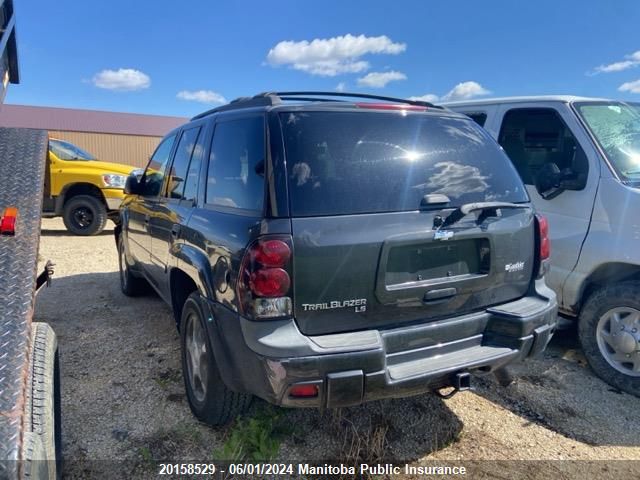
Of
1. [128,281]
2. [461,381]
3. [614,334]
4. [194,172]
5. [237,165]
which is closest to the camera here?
[461,381]

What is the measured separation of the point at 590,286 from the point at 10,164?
4.10m

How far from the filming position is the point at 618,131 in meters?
3.85

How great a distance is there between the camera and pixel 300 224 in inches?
86.4

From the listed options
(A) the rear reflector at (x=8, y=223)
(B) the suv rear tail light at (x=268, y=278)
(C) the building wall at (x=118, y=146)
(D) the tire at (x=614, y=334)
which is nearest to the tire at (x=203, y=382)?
(B) the suv rear tail light at (x=268, y=278)

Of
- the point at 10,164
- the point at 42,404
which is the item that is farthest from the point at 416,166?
the point at 10,164

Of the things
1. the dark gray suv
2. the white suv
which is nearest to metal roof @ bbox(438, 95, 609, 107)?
the white suv

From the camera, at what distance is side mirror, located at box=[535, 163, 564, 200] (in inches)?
146

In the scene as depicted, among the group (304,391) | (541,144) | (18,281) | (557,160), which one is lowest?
(304,391)

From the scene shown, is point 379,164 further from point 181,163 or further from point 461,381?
point 181,163

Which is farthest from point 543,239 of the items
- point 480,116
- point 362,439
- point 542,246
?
point 480,116

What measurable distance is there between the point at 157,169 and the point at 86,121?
3638 centimetres

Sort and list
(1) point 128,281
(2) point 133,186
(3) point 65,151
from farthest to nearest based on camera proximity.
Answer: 1. (3) point 65,151
2. (1) point 128,281
3. (2) point 133,186

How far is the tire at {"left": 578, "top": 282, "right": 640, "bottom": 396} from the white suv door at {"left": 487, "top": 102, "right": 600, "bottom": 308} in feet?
0.93

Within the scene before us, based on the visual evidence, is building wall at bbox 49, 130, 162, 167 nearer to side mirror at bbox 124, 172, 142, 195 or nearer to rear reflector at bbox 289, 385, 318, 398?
side mirror at bbox 124, 172, 142, 195
